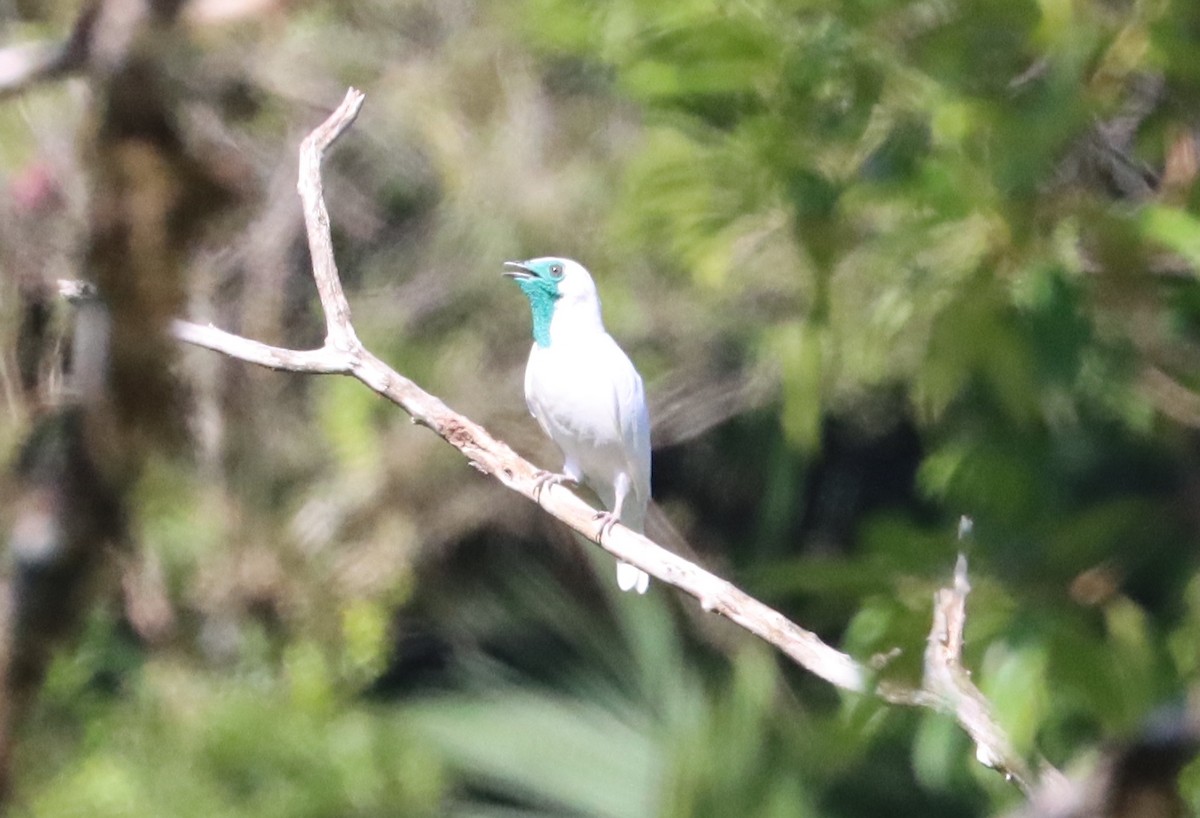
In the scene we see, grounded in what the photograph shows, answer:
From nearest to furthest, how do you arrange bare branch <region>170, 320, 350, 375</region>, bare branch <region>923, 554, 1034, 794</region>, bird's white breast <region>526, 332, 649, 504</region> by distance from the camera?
bare branch <region>923, 554, 1034, 794</region>
bare branch <region>170, 320, 350, 375</region>
bird's white breast <region>526, 332, 649, 504</region>

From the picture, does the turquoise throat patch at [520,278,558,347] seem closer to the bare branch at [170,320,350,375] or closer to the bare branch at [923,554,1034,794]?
the bare branch at [170,320,350,375]

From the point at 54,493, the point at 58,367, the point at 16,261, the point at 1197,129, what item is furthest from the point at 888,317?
the point at 16,261

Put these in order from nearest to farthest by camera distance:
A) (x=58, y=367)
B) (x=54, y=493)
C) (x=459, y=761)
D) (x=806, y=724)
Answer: (x=54, y=493) → (x=58, y=367) → (x=806, y=724) → (x=459, y=761)

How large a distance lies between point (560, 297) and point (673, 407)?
1563mm

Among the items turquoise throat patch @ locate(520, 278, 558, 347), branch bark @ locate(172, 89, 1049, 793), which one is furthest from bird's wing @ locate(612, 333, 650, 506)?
branch bark @ locate(172, 89, 1049, 793)

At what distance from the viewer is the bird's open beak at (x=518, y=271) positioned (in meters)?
2.48

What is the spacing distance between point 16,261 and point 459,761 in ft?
5.12

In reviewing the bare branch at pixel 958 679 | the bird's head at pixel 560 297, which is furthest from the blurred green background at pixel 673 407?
the bird's head at pixel 560 297

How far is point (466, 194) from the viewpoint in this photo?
3809mm

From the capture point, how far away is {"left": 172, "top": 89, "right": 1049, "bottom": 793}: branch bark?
1.26 meters

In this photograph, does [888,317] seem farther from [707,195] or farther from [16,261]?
[16,261]

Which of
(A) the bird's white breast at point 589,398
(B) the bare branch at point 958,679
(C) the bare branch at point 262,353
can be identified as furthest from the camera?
(A) the bird's white breast at point 589,398

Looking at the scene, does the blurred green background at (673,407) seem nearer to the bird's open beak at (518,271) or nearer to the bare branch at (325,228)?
the bare branch at (325,228)

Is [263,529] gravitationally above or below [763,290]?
below
